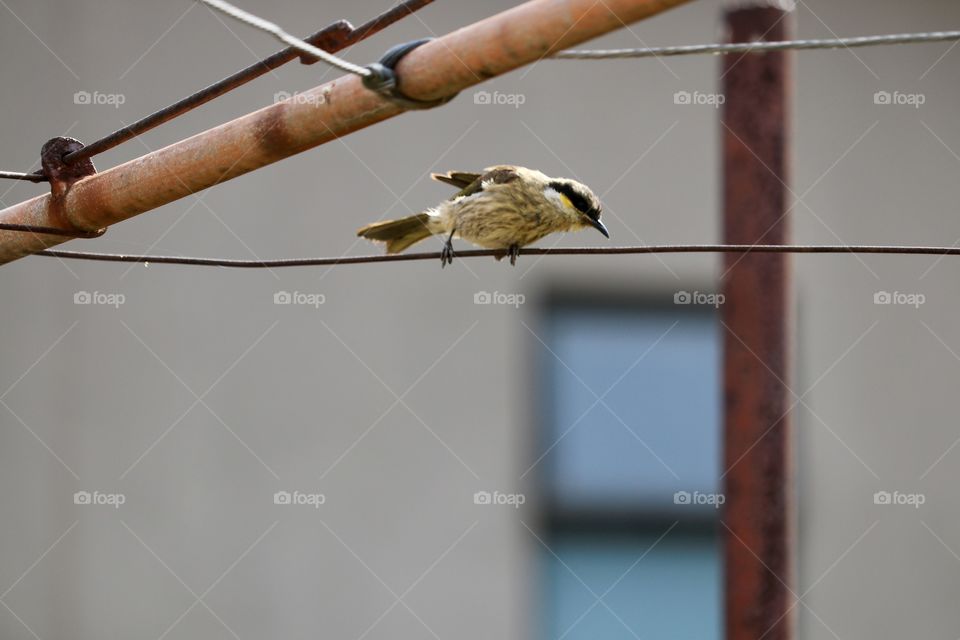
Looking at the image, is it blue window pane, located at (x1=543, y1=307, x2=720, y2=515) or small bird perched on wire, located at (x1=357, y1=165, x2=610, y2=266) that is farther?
blue window pane, located at (x1=543, y1=307, x2=720, y2=515)

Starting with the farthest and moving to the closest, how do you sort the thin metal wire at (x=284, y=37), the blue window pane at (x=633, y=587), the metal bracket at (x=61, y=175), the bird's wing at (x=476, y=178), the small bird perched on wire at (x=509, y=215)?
the blue window pane at (x=633, y=587) → the bird's wing at (x=476, y=178) → the small bird perched on wire at (x=509, y=215) → the metal bracket at (x=61, y=175) → the thin metal wire at (x=284, y=37)

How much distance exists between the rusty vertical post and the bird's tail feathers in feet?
5.14

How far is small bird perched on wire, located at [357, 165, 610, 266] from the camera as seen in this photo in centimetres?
510

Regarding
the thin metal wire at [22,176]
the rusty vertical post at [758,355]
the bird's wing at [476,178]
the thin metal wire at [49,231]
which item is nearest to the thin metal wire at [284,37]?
the thin metal wire at [22,176]

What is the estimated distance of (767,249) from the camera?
3545 millimetres

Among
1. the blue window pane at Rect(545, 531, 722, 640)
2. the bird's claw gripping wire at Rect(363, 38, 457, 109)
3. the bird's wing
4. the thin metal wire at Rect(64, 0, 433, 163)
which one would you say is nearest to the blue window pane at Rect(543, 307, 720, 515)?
the blue window pane at Rect(545, 531, 722, 640)

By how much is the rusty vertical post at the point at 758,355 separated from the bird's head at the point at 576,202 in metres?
1.15

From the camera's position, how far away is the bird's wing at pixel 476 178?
206 inches

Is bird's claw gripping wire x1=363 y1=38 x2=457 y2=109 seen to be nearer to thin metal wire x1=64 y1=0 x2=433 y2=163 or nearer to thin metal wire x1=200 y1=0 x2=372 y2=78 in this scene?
thin metal wire x1=200 y1=0 x2=372 y2=78

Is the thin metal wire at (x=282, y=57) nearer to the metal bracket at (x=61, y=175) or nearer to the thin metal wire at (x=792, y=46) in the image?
the metal bracket at (x=61, y=175)

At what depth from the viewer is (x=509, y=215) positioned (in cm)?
508

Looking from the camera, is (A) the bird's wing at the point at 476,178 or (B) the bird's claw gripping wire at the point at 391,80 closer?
(B) the bird's claw gripping wire at the point at 391,80

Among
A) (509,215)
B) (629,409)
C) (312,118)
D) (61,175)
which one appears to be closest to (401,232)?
(509,215)

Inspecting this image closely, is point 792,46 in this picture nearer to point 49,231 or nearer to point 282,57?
point 282,57
